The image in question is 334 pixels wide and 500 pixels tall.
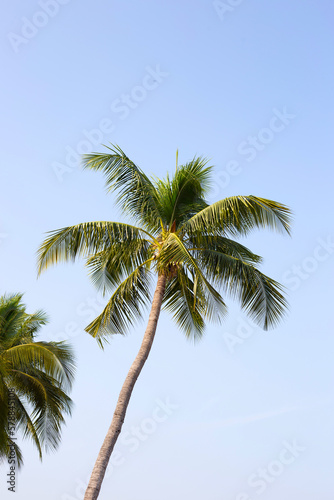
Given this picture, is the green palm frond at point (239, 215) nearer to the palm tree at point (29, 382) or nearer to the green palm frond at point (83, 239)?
the green palm frond at point (83, 239)

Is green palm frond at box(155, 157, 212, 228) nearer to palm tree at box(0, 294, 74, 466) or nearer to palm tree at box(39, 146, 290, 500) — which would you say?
palm tree at box(39, 146, 290, 500)

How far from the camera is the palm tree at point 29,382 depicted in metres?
17.6

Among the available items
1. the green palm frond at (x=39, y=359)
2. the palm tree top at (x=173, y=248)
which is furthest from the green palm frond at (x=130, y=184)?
the green palm frond at (x=39, y=359)

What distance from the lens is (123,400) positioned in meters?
11.9

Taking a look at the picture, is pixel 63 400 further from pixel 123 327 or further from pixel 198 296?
pixel 198 296

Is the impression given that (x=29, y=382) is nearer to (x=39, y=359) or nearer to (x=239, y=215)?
(x=39, y=359)

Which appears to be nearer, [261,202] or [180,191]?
[261,202]

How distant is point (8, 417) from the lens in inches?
739

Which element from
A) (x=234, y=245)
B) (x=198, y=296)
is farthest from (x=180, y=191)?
(x=198, y=296)

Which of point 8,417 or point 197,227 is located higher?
point 197,227

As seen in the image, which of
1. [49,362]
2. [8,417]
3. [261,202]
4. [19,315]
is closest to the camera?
[261,202]

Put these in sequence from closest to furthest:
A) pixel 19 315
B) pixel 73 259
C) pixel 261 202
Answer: pixel 261 202, pixel 73 259, pixel 19 315

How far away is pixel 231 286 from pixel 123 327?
2614 mm

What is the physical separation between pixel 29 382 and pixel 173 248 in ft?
29.3
